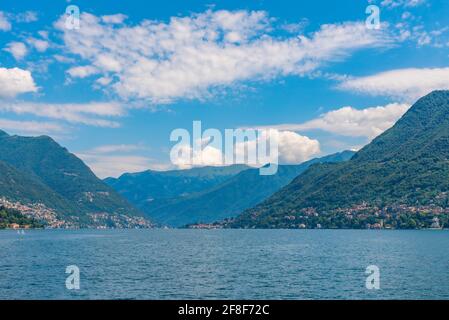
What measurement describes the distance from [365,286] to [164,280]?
126ft

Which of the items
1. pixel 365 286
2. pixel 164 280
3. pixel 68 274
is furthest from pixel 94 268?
pixel 365 286

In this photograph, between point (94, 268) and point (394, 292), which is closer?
point (394, 292)

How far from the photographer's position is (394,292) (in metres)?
81.0
